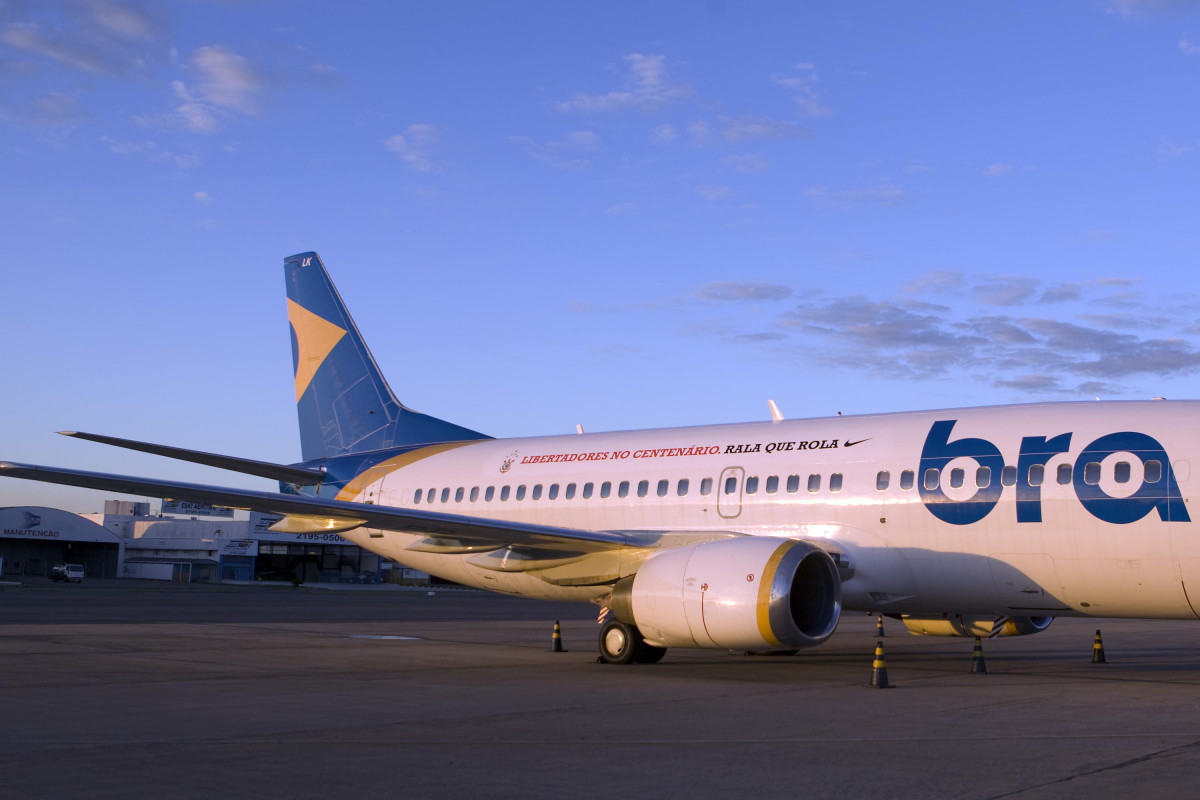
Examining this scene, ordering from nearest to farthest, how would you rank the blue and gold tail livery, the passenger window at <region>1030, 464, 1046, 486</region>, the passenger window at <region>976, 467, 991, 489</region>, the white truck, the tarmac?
the tarmac, the passenger window at <region>1030, 464, 1046, 486</region>, the passenger window at <region>976, 467, 991, 489</region>, the blue and gold tail livery, the white truck

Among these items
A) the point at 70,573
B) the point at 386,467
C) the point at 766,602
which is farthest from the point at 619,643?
the point at 70,573

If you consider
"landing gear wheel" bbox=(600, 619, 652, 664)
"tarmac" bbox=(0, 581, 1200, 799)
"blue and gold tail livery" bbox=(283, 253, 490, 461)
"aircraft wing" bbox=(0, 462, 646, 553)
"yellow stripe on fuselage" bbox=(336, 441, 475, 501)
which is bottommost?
"tarmac" bbox=(0, 581, 1200, 799)

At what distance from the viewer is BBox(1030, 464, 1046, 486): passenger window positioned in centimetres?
1558

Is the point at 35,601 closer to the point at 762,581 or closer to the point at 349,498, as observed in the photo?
the point at 349,498

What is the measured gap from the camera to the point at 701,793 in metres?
7.78

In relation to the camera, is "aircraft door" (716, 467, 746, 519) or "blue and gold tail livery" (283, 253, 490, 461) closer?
"aircraft door" (716, 467, 746, 519)

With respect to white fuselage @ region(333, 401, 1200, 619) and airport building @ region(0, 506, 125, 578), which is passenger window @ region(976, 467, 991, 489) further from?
airport building @ region(0, 506, 125, 578)

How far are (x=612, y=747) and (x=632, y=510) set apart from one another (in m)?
10.1

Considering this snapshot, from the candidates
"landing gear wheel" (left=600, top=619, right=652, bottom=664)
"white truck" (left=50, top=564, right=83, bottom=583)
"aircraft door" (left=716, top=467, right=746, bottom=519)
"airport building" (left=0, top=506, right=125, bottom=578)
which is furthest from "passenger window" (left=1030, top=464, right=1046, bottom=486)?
"airport building" (left=0, top=506, right=125, bottom=578)

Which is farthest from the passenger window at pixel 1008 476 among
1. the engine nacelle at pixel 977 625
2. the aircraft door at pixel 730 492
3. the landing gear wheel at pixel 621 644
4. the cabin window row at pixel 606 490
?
the landing gear wheel at pixel 621 644

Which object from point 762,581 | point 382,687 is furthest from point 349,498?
point 762,581

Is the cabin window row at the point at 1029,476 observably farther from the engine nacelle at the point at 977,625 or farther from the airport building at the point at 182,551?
the airport building at the point at 182,551

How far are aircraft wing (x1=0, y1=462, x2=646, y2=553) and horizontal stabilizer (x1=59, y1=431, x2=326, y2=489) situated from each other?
3.22 feet

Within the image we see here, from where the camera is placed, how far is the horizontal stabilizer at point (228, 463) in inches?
699
